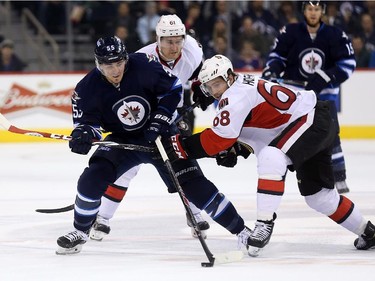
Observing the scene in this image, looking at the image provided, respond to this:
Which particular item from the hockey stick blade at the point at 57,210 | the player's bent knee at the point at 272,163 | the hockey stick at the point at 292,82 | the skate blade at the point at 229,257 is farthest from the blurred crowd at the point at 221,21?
the skate blade at the point at 229,257

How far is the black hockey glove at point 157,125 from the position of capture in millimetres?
4387

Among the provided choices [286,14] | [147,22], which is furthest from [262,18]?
[147,22]

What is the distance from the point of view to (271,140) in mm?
4410

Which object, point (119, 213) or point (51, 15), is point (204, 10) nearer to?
point (51, 15)

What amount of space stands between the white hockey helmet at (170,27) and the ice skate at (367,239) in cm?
134

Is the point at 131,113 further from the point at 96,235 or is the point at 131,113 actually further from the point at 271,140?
the point at 96,235

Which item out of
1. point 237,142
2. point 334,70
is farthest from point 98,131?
point 334,70

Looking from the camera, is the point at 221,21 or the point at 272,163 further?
the point at 221,21

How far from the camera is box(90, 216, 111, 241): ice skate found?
16.1 feet

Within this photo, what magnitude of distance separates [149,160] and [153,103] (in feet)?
0.85

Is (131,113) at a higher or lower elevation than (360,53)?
higher

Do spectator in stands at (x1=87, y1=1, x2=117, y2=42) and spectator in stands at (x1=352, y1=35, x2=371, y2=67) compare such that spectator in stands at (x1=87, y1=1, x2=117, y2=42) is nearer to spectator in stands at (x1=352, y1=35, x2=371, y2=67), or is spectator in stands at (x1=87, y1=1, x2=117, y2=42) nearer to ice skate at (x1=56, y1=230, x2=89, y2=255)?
spectator in stands at (x1=352, y1=35, x2=371, y2=67)

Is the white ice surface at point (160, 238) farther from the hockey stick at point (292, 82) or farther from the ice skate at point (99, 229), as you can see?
the hockey stick at point (292, 82)

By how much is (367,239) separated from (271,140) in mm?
608
